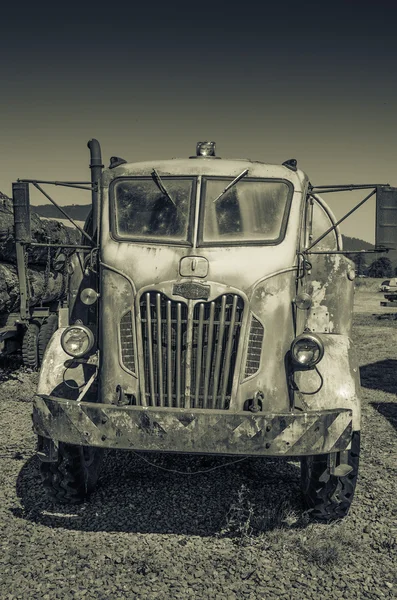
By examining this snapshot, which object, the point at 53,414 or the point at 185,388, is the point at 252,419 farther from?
the point at 53,414

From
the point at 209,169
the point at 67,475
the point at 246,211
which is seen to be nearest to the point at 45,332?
the point at 67,475

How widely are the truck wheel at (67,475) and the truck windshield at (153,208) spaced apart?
178cm

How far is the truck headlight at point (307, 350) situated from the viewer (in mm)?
4297

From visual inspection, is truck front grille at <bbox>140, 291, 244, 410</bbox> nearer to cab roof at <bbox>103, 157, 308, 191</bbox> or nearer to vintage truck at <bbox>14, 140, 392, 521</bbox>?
vintage truck at <bbox>14, 140, 392, 521</bbox>

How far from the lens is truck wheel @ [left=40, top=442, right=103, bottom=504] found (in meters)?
4.73

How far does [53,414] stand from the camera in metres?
4.12

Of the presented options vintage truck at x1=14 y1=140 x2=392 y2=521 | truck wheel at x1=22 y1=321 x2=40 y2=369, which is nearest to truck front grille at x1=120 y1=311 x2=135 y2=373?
vintage truck at x1=14 y1=140 x2=392 y2=521

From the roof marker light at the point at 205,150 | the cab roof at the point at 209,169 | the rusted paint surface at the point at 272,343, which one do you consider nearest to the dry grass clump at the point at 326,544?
the rusted paint surface at the point at 272,343

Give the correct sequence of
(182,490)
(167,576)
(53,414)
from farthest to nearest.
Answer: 1. (182,490)
2. (53,414)
3. (167,576)

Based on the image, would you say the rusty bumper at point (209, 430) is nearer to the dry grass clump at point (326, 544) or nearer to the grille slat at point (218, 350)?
the grille slat at point (218, 350)

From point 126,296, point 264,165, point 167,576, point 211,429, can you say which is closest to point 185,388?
point 211,429

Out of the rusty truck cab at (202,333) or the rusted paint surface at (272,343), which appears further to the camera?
the rusted paint surface at (272,343)

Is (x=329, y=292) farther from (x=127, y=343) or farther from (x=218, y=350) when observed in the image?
(x=127, y=343)

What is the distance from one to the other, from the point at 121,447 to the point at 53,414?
1.76 ft
